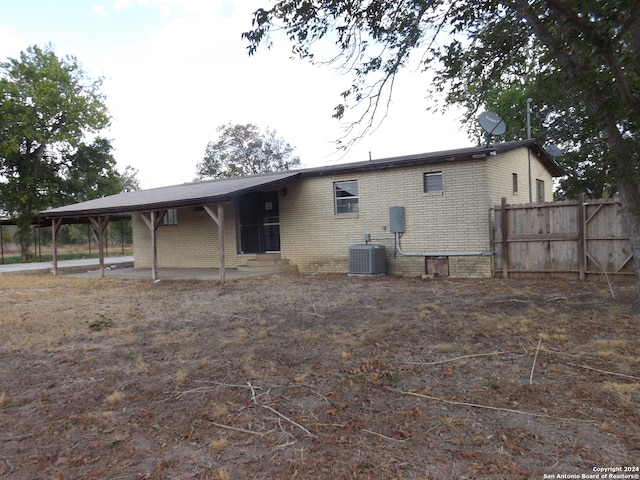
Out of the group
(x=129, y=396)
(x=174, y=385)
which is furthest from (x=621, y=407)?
(x=129, y=396)

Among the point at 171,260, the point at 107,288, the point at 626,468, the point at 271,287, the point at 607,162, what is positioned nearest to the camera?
the point at 626,468

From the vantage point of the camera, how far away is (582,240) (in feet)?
32.2

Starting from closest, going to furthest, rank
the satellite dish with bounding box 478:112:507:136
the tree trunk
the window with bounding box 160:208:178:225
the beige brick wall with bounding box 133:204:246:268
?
the tree trunk < the satellite dish with bounding box 478:112:507:136 < the beige brick wall with bounding box 133:204:246:268 < the window with bounding box 160:208:178:225

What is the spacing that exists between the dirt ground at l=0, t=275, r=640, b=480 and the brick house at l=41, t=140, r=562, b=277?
4.46 metres

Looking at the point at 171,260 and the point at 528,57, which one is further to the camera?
the point at 171,260

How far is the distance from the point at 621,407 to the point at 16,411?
4515 millimetres

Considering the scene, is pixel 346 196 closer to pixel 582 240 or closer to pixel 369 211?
pixel 369 211

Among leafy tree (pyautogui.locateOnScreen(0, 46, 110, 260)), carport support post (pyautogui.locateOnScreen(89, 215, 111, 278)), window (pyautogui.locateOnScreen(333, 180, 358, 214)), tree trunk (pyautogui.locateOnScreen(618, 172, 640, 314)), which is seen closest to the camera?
tree trunk (pyautogui.locateOnScreen(618, 172, 640, 314))

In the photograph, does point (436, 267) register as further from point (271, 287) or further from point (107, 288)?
point (107, 288)

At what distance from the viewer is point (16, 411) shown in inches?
136

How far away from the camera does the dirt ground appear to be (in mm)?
2578

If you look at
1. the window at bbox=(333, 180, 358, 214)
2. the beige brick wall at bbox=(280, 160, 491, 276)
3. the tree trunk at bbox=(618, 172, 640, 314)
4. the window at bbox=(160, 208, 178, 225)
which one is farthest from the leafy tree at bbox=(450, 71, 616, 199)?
the window at bbox=(160, 208, 178, 225)

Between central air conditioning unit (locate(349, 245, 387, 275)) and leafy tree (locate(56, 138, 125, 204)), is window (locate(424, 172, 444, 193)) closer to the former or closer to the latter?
central air conditioning unit (locate(349, 245, 387, 275))

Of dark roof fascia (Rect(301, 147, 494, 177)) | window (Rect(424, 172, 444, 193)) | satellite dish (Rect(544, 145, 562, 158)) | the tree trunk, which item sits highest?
satellite dish (Rect(544, 145, 562, 158))
